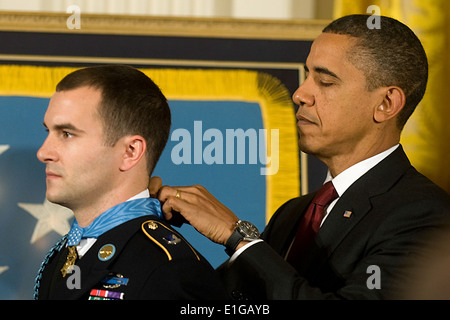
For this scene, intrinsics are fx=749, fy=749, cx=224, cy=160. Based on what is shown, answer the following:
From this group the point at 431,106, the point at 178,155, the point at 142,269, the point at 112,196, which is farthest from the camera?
the point at 431,106

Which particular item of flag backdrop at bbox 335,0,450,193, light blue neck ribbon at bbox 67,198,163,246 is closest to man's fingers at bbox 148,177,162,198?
light blue neck ribbon at bbox 67,198,163,246

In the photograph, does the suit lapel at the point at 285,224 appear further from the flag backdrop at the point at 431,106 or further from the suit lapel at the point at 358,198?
the flag backdrop at the point at 431,106

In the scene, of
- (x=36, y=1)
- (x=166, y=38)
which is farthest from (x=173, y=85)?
(x=36, y=1)

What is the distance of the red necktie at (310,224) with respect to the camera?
1.86 metres

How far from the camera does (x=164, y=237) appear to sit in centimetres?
156

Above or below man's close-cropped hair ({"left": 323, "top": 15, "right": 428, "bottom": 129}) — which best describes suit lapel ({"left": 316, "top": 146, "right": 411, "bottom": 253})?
below

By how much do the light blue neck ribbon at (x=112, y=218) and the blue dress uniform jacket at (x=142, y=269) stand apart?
15 mm

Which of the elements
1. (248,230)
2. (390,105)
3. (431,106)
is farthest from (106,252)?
(431,106)

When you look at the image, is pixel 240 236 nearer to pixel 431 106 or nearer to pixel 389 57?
pixel 389 57

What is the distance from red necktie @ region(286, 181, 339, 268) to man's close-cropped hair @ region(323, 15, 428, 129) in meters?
0.26

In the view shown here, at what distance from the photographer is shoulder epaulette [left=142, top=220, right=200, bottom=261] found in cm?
153

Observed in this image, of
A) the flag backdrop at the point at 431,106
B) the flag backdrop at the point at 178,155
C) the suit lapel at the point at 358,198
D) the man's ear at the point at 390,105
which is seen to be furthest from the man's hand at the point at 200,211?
the flag backdrop at the point at 431,106

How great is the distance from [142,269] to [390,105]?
2.51 ft

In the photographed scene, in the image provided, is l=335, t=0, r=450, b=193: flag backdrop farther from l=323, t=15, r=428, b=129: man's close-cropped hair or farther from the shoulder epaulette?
the shoulder epaulette
